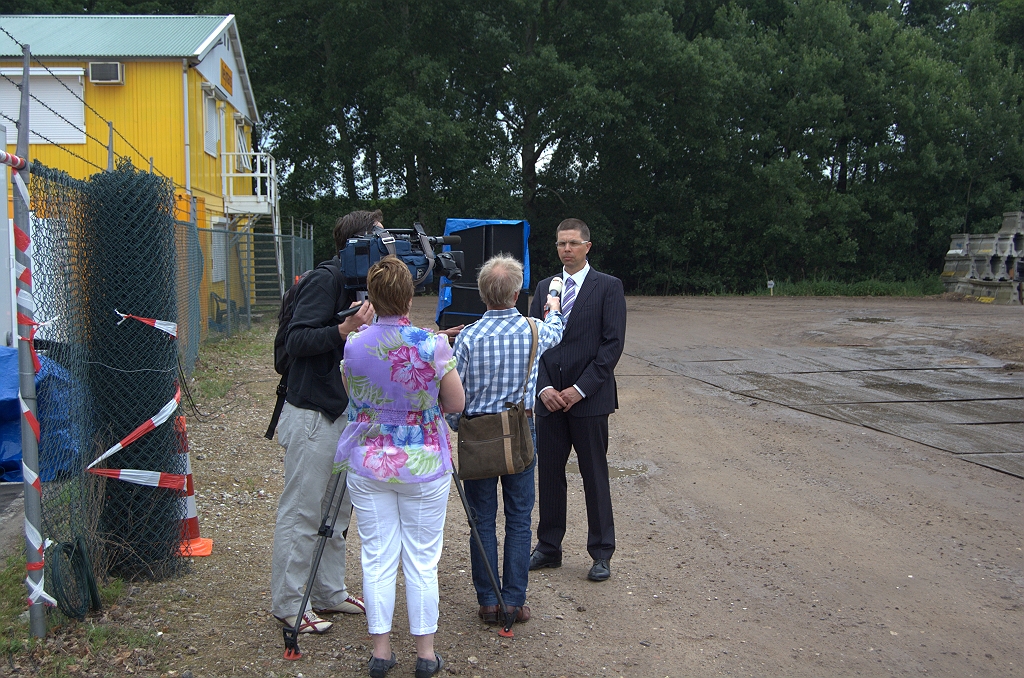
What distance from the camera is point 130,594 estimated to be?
4.29 metres

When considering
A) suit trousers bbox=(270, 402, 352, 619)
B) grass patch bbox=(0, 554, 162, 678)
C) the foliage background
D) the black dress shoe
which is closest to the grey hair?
suit trousers bbox=(270, 402, 352, 619)

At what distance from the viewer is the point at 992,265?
92.2ft

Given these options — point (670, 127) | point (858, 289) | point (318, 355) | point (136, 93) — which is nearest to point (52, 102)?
point (136, 93)

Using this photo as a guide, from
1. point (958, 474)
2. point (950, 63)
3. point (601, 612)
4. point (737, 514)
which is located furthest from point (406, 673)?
point (950, 63)

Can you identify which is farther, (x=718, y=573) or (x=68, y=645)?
(x=718, y=573)

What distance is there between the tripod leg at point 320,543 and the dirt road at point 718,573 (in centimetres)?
10

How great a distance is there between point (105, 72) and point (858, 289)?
2524cm

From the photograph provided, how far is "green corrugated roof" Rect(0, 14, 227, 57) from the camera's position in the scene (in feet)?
63.6

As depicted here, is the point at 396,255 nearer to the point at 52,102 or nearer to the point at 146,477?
the point at 146,477

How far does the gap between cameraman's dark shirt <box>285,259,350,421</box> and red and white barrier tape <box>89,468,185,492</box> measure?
1.01 metres

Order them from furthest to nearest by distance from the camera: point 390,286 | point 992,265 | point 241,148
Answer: point 992,265, point 241,148, point 390,286

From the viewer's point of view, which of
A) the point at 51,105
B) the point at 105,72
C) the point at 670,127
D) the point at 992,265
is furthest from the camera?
the point at 670,127

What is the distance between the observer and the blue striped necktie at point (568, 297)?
195 inches

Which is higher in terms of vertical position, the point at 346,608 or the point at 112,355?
the point at 112,355
